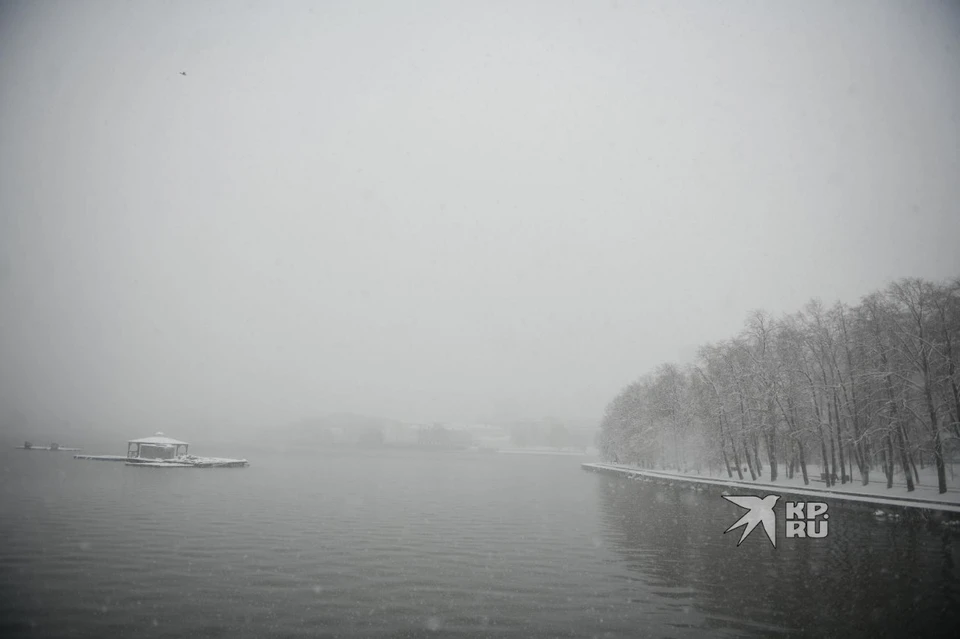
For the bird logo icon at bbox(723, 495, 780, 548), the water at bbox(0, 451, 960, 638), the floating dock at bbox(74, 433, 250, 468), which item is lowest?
the floating dock at bbox(74, 433, 250, 468)

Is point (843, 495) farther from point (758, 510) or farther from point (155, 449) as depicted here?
point (155, 449)

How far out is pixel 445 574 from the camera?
71.9 feet

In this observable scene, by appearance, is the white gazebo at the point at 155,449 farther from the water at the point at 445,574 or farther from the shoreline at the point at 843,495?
the shoreline at the point at 843,495

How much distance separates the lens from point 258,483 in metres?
60.1

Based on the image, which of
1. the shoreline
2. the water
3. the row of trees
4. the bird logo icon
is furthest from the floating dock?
the bird logo icon

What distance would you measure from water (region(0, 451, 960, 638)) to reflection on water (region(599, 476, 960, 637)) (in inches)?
4.3

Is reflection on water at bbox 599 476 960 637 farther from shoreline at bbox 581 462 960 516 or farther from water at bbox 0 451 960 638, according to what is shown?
shoreline at bbox 581 462 960 516

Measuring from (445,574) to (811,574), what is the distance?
15868mm

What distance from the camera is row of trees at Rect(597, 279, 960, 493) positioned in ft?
128

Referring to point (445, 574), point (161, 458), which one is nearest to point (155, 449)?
point (161, 458)

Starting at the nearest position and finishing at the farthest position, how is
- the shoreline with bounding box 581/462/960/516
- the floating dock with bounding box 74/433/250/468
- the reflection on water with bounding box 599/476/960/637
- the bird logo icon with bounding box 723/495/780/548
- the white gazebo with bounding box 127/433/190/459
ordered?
the bird logo icon with bounding box 723/495/780/548 < the reflection on water with bounding box 599/476/960/637 < the shoreline with bounding box 581/462/960/516 < the floating dock with bounding box 74/433/250/468 < the white gazebo with bounding box 127/433/190/459

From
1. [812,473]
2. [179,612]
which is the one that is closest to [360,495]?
[179,612]

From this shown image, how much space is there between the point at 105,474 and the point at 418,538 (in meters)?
57.8

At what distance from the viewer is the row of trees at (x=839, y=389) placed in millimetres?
38906
